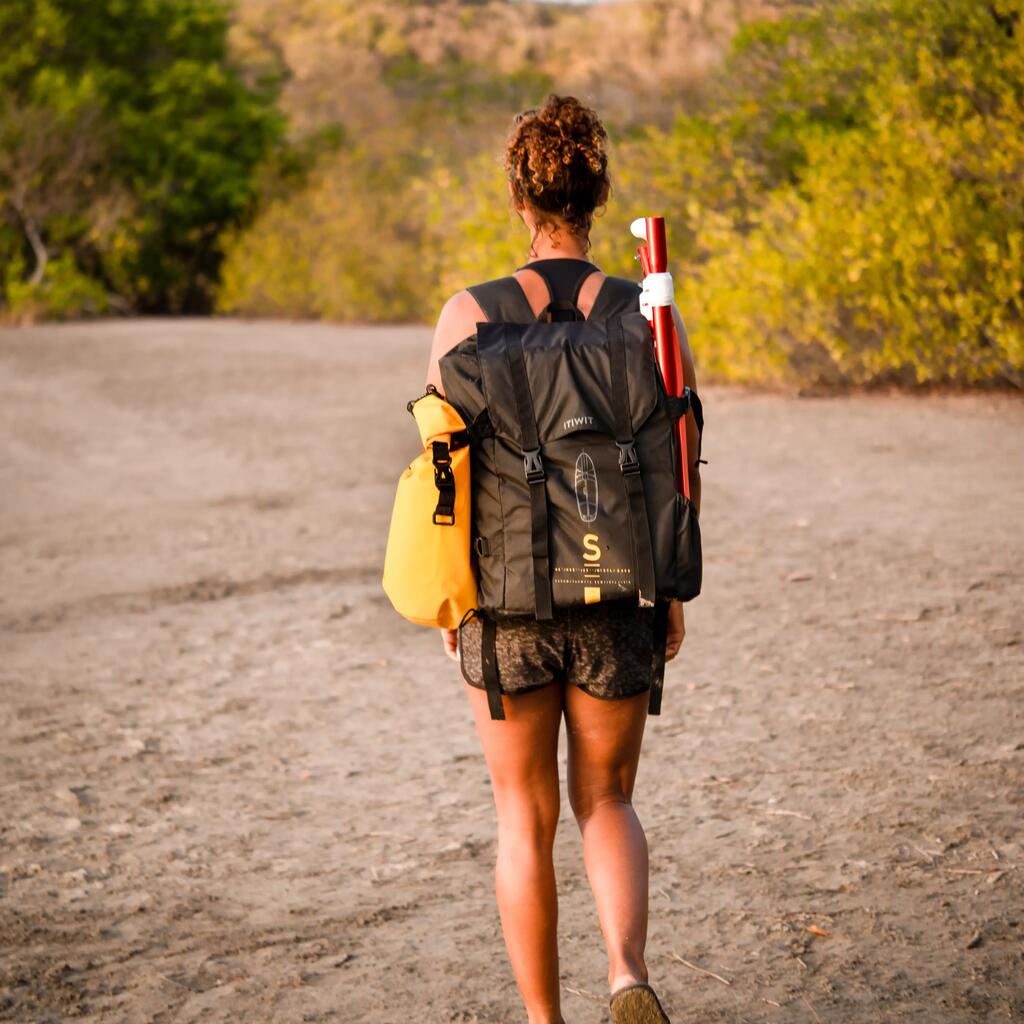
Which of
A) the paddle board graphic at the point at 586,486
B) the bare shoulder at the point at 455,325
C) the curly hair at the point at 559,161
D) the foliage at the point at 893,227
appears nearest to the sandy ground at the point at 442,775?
the paddle board graphic at the point at 586,486

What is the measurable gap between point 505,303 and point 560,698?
2.64ft

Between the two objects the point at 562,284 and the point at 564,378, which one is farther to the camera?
the point at 562,284

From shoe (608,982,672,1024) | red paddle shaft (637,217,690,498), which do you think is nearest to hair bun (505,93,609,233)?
red paddle shaft (637,217,690,498)

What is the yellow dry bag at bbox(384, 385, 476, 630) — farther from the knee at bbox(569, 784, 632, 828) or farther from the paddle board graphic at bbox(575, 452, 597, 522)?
the knee at bbox(569, 784, 632, 828)

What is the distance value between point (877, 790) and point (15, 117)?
34.6 metres

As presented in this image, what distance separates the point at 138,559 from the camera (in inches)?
340

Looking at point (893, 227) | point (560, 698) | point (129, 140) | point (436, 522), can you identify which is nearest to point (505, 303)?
point (436, 522)

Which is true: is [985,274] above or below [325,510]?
above

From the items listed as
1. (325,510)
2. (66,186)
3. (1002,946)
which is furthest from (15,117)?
(1002,946)

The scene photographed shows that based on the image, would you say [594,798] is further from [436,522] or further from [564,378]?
[564,378]

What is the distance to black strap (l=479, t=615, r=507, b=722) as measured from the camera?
275cm

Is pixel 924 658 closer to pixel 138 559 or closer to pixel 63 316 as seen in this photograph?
pixel 138 559

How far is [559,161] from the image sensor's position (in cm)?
274

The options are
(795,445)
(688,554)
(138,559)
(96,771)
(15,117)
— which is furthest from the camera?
(15,117)
